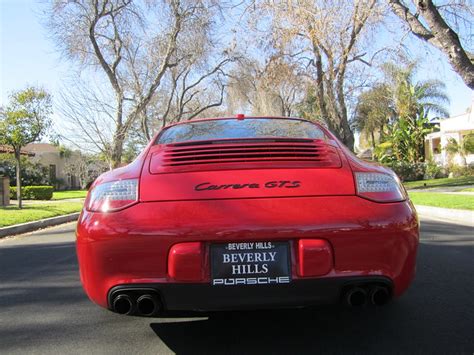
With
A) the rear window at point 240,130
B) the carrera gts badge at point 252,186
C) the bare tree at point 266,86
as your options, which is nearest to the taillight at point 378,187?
the carrera gts badge at point 252,186

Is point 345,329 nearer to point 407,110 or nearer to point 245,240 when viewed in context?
point 245,240

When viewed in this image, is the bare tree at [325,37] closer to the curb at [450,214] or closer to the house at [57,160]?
the curb at [450,214]

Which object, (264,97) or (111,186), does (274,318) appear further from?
(264,97)

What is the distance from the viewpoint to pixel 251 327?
10.3ft

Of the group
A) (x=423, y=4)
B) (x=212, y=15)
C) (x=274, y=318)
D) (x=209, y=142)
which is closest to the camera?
(x=209, y=142)

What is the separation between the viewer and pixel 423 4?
10188 millimetres

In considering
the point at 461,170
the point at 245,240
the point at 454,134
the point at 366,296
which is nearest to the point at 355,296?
the point at 366,296

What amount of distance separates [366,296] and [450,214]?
9.00 meters

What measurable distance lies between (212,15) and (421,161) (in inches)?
752

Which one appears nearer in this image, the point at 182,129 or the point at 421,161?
the point at 182,129

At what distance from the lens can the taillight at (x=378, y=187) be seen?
2.62 m

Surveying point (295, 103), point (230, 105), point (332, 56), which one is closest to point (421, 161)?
point (295, 103)

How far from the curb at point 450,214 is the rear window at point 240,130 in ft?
22.6

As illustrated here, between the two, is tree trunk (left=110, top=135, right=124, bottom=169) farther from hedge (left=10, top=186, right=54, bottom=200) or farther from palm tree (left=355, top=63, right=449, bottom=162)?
palm tree (left=355, top=63, right=449, bottom=162)
